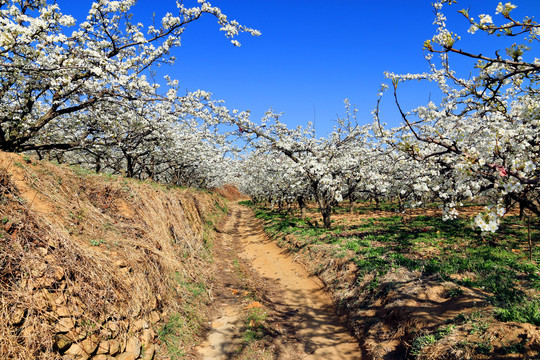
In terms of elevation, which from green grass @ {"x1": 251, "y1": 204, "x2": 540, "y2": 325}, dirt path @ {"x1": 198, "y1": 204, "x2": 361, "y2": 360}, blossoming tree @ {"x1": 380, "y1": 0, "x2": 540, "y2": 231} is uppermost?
blossoming tree @ {"x1": 380, "y1": 0, "x2": 540, "y2": 231}

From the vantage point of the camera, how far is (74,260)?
5352 mm

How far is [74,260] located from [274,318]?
536 cm

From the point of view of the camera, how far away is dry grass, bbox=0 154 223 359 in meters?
4.18

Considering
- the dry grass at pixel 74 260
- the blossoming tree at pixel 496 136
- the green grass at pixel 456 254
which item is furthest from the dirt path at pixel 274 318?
the blossoming tree at pixel 496 136

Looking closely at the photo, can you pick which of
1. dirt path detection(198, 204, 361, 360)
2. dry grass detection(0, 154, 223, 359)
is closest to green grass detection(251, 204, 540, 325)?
dirt path detection(198, 204, 361, 360)

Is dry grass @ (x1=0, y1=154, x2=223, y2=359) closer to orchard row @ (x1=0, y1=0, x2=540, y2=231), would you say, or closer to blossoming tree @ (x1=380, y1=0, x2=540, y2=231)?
orchard row @ (x1=0, y1=0, x2=540, y2=231)

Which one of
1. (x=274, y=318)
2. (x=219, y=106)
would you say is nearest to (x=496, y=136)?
(x=274, y=318)

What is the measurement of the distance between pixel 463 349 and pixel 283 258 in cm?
991

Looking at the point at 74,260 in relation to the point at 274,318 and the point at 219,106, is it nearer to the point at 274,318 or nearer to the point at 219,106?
the point at 274,318

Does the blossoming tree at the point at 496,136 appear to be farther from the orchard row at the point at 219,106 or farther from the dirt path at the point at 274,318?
the dirt path at the point at 274,318

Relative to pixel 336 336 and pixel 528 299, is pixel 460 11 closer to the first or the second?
pixel 528 299

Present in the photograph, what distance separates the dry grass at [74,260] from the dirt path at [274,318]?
51.6 inches

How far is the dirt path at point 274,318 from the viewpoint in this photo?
6.55m

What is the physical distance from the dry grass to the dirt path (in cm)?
131
